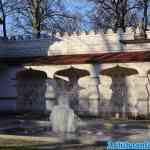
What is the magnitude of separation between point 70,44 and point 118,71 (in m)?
Answer: 4.08

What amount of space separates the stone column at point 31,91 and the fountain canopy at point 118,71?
4.00 m

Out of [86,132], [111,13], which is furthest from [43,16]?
[86,132]

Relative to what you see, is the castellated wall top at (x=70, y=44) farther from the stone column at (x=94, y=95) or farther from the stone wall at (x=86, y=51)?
the stone column at (x=94, y=95)

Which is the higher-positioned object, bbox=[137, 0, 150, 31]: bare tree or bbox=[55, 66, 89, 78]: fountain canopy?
bbox=[137, 0, 150, 31]: bare tree

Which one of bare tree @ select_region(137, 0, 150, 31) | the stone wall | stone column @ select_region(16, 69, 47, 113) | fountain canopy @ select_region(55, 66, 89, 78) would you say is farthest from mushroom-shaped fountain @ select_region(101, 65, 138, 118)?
bare tree @ select_region(137, 0, 150, 31)

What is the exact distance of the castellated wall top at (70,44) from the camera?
29625mm

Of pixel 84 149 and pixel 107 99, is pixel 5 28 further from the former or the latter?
pixel 84 149

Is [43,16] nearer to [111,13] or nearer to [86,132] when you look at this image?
[111,13]

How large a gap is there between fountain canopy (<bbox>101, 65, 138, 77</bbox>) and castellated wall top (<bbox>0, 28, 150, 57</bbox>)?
5.62ft

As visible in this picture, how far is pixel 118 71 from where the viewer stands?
1113 inches

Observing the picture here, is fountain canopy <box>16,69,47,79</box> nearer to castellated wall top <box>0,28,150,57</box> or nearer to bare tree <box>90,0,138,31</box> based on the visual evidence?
castellated wall top <box>0,28,150,57</box>

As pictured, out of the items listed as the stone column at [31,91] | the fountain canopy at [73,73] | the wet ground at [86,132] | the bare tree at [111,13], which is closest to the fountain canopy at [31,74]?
the stone column at [31,91]

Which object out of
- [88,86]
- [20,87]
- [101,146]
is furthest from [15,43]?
[101,146]

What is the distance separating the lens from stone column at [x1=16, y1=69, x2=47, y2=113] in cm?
3056
